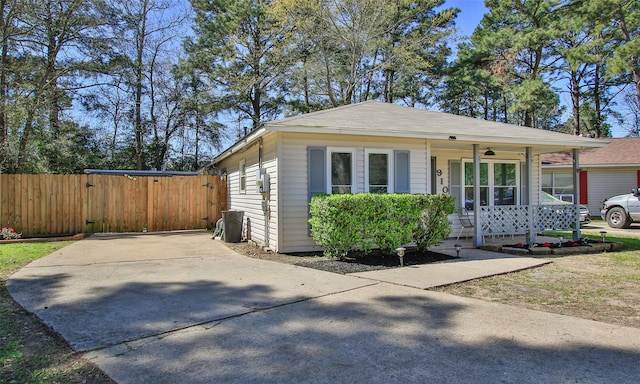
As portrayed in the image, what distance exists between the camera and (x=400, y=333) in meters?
3.70

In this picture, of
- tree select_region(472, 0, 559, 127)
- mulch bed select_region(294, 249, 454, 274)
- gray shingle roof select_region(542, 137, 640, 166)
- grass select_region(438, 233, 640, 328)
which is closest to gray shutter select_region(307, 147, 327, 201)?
mulch bed select_region(294, 249, 454, 274)

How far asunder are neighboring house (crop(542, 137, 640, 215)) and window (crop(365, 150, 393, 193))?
13751 mm

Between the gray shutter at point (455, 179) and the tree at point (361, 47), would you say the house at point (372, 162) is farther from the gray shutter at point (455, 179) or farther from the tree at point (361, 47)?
the tree at point (361, 47)

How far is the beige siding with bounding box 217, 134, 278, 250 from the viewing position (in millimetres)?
8414

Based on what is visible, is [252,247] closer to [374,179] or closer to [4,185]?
[374,179]

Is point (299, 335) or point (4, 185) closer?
point (299, 335)

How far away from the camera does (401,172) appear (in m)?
8.95

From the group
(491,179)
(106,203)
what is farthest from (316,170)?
(106,203)

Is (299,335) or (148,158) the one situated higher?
(148,158)

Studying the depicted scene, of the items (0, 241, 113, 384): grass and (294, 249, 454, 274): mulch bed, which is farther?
(294, 249, 454, 274): mulch bed

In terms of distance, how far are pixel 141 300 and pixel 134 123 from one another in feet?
69.7

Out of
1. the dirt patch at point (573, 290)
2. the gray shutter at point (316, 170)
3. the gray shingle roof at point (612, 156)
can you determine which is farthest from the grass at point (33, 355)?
the gray shingle roof at point (612, 156)

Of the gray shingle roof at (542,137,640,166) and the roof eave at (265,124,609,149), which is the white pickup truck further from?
the roof eave at (265,124,609,149)

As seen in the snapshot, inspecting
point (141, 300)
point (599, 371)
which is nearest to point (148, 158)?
point (141, 300)
